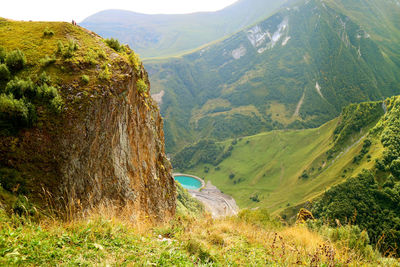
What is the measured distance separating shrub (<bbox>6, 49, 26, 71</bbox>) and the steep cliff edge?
343 millimetres

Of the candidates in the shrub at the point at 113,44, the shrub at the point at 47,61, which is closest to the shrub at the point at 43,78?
the shrub at the point at 47,61

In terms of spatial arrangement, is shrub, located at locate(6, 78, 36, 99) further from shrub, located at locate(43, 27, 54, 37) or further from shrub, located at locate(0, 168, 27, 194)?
shrub, located at locate(43, 27, 54, 37)

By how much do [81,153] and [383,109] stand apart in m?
144

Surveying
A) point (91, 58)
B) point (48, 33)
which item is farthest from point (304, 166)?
point (48, 33)

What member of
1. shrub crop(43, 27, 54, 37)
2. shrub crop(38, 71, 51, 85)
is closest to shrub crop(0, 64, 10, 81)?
shrub crop(38, 71, 51, 85)

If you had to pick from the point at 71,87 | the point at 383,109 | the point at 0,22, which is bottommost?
the point at 383,109

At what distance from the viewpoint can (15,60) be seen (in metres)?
12.6

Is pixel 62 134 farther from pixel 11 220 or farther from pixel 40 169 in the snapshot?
pixel 11 220

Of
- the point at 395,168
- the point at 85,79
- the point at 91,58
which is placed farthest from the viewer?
the point at 395,168

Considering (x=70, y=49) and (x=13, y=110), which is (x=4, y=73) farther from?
(x=70, y=49)

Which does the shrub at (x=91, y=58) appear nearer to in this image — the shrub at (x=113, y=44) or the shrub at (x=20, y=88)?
the shrub at (x=113, y=44)

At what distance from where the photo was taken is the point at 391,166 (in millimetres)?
72688

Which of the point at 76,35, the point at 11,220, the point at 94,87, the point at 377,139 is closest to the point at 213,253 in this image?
the point at 11,220

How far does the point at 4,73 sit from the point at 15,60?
3.39 feet
